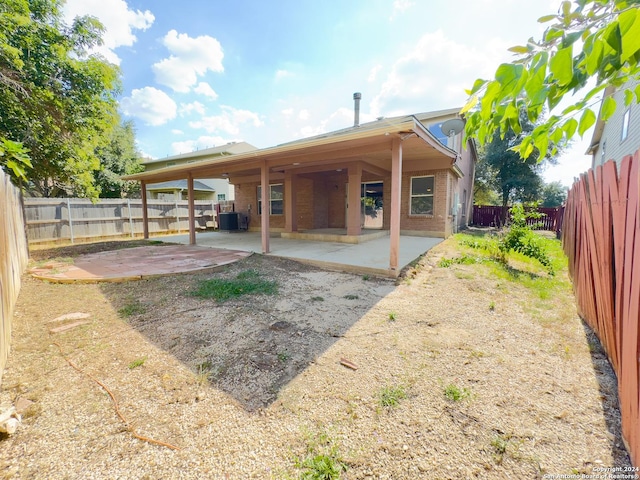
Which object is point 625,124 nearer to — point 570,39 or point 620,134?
point 620,134

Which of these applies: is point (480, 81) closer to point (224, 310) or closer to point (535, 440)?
point (535, 440)

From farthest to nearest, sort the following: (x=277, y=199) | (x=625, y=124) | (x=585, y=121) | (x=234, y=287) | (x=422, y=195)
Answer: (x=277, y=199) < (x=422, y=195) < (x=625, y=124) < (x=234, y=287) < (x=585, y=121)

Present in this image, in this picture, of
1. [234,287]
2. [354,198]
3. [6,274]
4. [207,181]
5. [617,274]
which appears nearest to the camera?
[617,274]

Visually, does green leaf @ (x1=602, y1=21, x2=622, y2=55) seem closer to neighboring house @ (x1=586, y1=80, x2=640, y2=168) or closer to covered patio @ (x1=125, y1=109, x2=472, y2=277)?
covered patio @ (x1=125, y1=109, x2=472, y2=277)

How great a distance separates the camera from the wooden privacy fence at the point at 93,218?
31.1ft

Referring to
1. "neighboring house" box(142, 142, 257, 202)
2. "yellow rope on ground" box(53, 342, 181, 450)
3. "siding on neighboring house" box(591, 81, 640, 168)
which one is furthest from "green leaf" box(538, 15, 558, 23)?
"neighboring house" box(142, 142, 257, 202)

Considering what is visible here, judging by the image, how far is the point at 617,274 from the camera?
221cm

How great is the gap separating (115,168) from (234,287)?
19.5 meters

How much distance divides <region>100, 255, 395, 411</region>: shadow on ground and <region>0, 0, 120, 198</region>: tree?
5.19 meters

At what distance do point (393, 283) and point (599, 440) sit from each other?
345cm

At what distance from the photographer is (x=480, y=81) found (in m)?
1.13

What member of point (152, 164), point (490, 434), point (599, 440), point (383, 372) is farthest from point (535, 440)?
point (152, 164)

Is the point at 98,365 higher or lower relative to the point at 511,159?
lower

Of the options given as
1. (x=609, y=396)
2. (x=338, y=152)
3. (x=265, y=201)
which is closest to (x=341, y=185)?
(x=265, y=201)
